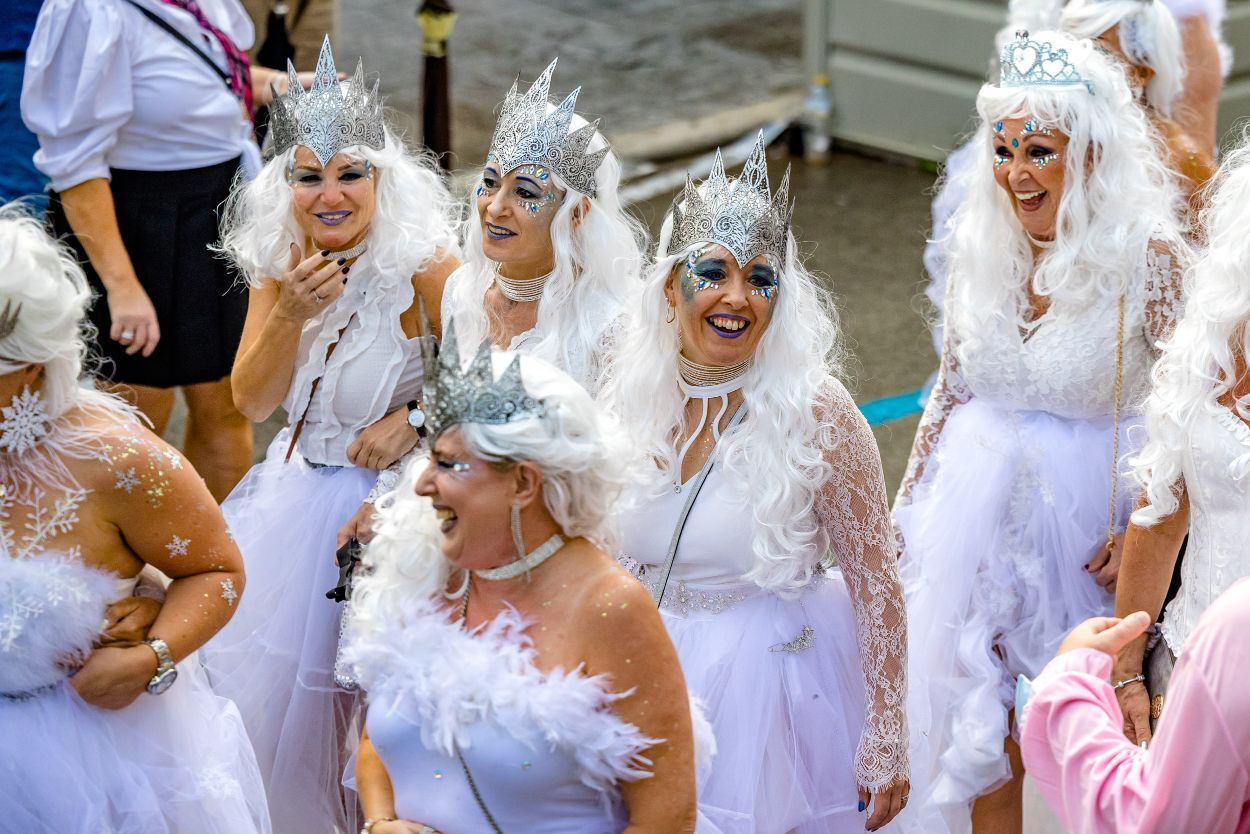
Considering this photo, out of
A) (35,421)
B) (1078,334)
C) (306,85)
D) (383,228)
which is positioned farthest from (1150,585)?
(306,85)

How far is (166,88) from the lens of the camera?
4844 millimetres

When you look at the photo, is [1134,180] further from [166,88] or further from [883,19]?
[883,19]

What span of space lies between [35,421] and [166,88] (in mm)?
2082

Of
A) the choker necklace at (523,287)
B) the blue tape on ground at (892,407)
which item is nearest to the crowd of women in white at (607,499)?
the choker necklace at (523,287)

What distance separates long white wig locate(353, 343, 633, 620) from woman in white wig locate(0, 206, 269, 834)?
17.5 inches

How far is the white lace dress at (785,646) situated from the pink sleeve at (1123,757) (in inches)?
25.7

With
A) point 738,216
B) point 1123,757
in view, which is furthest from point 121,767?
point 1123,757

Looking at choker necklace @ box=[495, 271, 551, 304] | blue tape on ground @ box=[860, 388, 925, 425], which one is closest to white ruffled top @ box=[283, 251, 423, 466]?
choker necklace @ box=[495, 271, 551, 304]

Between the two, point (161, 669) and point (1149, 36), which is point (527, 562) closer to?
point (161, 669)

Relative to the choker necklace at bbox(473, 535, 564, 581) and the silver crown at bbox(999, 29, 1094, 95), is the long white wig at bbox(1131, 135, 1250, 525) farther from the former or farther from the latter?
the choker necklace at bbox(473, 535, 564, 581)

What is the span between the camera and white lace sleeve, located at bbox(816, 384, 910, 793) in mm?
3350

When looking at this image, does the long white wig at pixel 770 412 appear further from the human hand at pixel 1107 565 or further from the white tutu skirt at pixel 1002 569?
the human hand at pixel 1107 565

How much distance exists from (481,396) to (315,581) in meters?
1.56

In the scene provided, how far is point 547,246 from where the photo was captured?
12.6 ft
